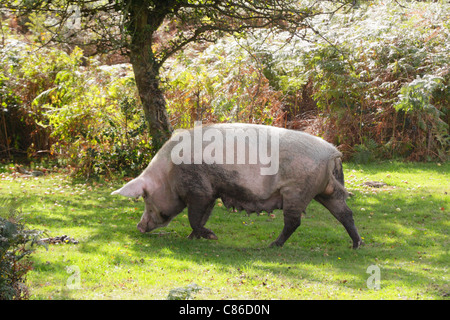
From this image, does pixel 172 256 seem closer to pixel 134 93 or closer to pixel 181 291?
pixel 181 291

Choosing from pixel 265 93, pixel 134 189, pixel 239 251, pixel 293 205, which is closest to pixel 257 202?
pixel 293 205

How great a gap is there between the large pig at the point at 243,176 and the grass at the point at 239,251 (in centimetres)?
59

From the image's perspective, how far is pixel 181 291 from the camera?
5977 mm

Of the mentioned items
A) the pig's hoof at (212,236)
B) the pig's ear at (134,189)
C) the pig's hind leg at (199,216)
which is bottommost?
the pig's hoof at (212,236)

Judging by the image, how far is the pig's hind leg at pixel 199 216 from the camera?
9.28m

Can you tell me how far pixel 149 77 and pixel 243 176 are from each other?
5.39 m

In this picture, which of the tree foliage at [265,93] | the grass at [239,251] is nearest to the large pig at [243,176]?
the grass at [239,251]

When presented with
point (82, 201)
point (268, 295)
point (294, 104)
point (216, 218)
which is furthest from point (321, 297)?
point (294, 104)

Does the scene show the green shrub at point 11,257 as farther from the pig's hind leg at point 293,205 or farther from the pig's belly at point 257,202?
the pig's hind leg at point 293,205

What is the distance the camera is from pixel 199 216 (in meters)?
9.37

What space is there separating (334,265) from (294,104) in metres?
11.0

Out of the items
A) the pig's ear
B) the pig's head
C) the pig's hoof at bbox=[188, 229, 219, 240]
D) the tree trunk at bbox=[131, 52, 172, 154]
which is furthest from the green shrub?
the tree trunk at bbox=[131, 52, 172, 154]

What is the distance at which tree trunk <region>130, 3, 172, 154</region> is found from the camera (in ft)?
42.2

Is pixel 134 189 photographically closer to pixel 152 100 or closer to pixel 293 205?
pixel 293 205
